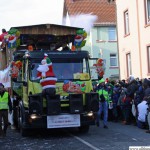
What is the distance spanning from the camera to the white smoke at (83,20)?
135 ft

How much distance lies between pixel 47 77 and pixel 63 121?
143cm

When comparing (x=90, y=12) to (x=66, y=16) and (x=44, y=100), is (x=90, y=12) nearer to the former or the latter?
(x=66, y=16)

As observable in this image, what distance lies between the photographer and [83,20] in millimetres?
41844

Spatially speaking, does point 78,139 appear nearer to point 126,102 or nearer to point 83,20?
point 126,102

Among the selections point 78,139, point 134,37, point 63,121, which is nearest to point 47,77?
point 63,121

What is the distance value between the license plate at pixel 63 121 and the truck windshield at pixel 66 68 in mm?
1229

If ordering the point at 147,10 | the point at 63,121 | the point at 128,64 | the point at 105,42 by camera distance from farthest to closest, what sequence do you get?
the point at 105,42, the point at 128,64, the point at 147,10, the point at 63,121

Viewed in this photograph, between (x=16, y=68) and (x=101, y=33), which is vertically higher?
(x=101, y=33)

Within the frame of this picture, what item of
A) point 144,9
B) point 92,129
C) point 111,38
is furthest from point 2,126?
point 111,38

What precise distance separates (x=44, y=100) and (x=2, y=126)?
2.85 meters

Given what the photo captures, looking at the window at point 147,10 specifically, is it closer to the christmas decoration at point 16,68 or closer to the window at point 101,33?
the christmas decoration at point 16,68

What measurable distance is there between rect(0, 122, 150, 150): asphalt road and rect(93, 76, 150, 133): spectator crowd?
51 cm

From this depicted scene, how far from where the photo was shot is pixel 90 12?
43.5m

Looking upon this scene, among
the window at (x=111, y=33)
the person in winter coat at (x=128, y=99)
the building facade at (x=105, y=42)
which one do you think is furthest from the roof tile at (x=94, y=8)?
the person in winter coat at (x=128, y=99)
